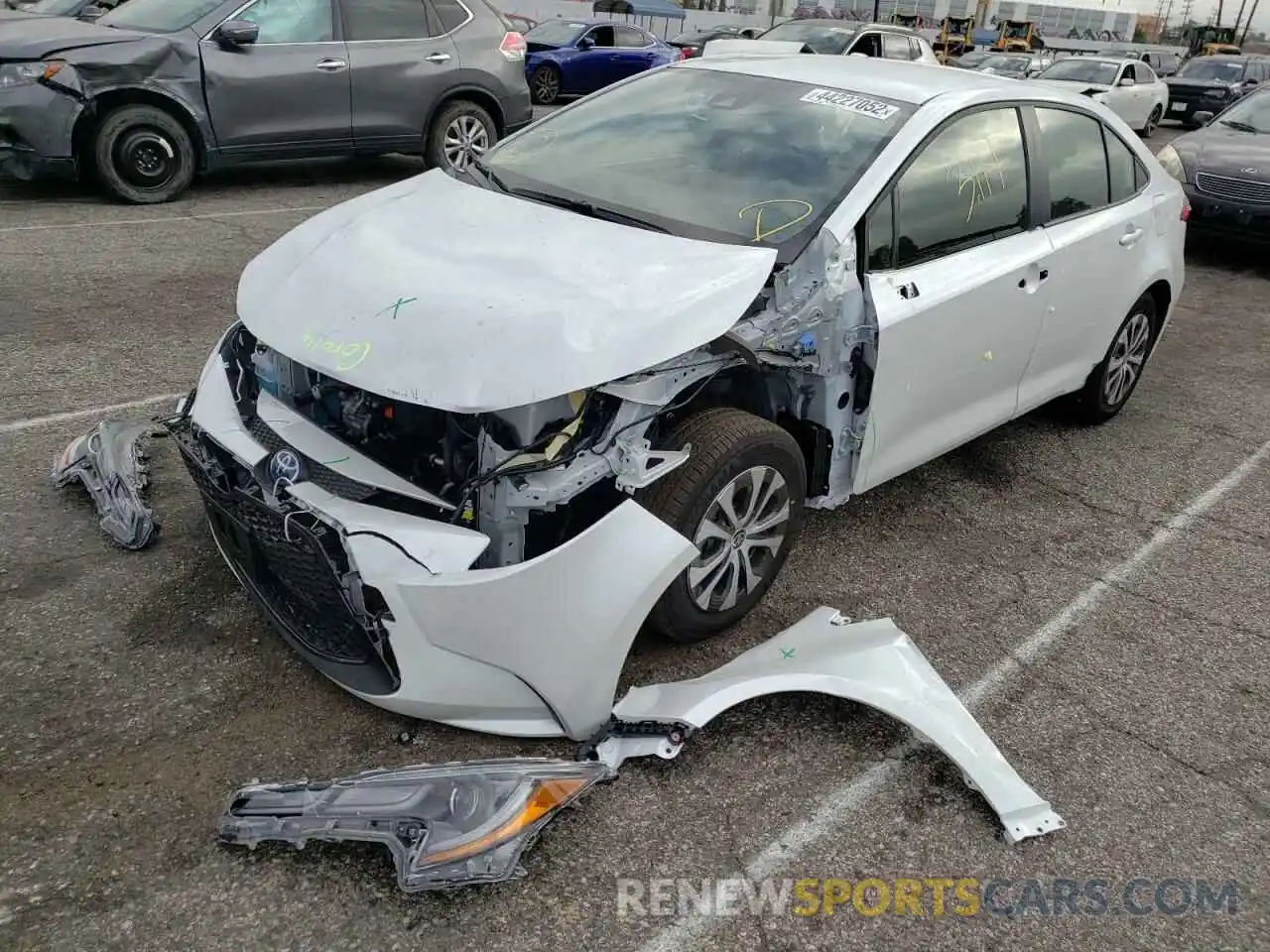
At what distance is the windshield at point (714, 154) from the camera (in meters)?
3.28

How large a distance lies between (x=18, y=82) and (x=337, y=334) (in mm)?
5947

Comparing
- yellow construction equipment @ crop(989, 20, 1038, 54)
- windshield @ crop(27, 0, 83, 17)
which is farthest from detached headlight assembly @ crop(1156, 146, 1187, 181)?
yellow construction equipment @ crop(989, 20, 1038, 54)

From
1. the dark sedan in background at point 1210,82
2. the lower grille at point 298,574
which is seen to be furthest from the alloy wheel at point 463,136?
the dark sedan in background at point 1210,82

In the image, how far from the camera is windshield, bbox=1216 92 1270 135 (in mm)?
9234

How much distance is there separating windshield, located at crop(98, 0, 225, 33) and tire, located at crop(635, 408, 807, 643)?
22.1 feet

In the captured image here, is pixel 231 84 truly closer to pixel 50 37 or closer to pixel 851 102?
pixel 50 37

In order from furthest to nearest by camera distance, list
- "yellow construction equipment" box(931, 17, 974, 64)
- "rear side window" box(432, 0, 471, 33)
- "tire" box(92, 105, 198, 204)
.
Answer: "yellow construction equipment" box(931, 17, 974, 64)
"rear side window" box(432, 0, 471, 33)
"tire" box(92, 105, 198, 204)

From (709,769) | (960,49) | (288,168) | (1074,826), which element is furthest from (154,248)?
(960,49)

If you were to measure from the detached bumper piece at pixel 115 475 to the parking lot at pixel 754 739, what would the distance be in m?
0.08

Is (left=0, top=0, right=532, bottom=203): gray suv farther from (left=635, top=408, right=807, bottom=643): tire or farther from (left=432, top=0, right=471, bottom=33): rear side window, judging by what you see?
(left=635, top=408, right=807, bottom=643): tire

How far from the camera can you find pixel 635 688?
275 cm

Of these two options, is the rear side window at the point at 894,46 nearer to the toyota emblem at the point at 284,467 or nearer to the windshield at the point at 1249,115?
the windshield at the point at 1249,115

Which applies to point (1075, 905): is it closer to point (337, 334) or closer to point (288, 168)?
point (337, 334)

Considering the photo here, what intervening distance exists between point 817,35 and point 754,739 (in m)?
13.8
